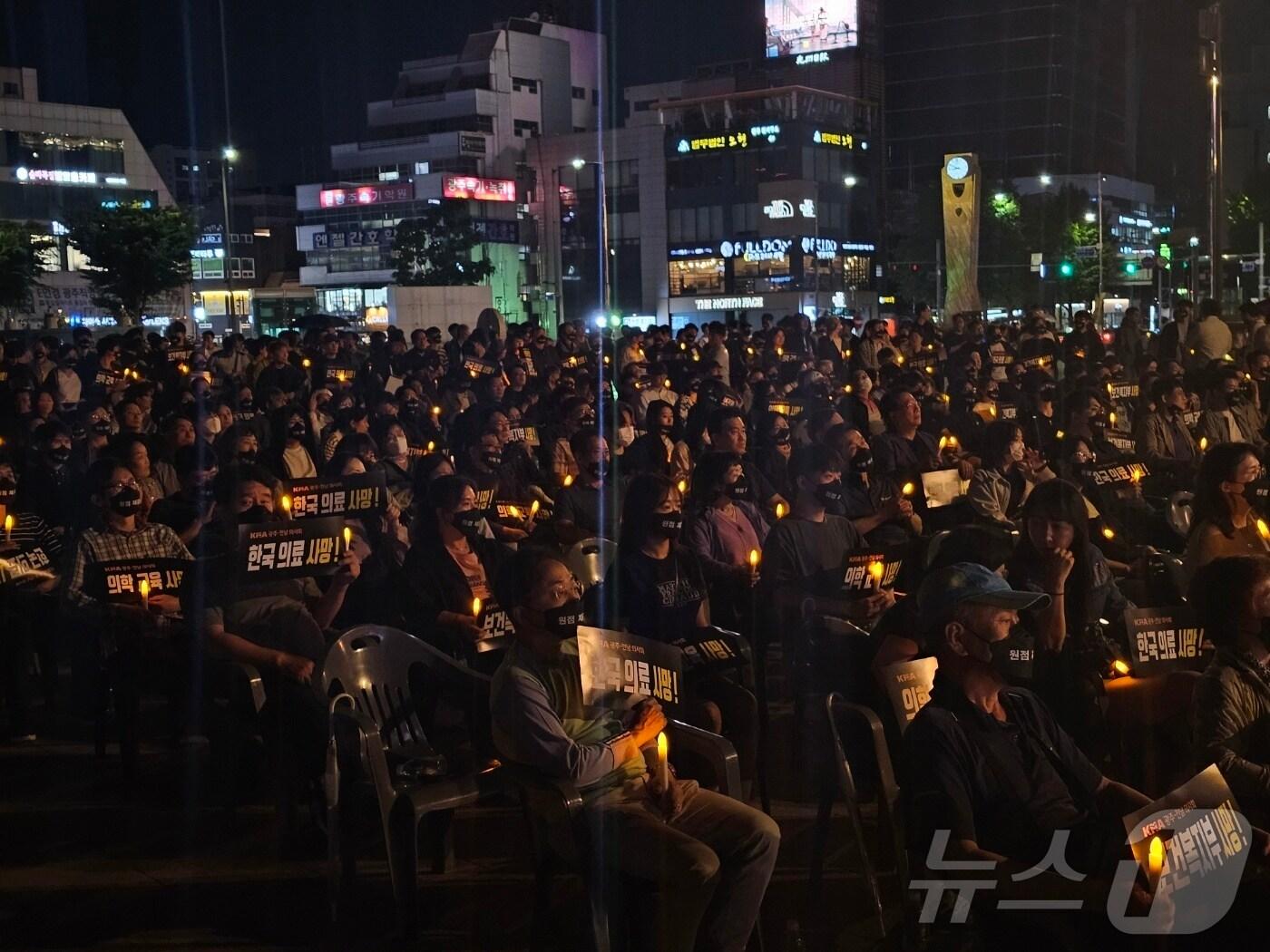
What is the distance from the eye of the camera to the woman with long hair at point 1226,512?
277 inches

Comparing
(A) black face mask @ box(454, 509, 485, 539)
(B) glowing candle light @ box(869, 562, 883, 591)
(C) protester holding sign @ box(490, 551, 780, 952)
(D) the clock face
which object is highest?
(D) the clock face

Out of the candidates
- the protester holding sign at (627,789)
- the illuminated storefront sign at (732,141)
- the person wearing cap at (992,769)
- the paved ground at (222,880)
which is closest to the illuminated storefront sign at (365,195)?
the illuminated storefront sign at (732,141)

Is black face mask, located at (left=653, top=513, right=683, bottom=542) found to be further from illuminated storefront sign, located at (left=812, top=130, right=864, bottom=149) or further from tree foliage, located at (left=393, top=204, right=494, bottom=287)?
illuminated storefront sign, located at (left=812, top=130, right=864, bottom=149)

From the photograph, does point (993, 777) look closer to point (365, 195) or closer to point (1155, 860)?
point (1155, 860)

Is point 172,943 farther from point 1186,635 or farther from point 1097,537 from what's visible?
point 1097,537

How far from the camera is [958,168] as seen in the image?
3438cm

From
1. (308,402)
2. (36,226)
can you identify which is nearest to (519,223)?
(36,226)

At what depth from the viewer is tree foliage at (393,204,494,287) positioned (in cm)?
8825

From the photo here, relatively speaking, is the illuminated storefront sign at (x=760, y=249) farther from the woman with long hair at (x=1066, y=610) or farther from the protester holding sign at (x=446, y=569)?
the woman with long hair at (x=1066, y=610)

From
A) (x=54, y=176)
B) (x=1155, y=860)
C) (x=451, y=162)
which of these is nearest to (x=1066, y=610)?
(x=1155, y=860)

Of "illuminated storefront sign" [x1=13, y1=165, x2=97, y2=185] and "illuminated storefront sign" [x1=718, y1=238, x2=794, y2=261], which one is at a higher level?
"illuminated storefront sign" [x1=13, y1=165, x2=97, y2=185]

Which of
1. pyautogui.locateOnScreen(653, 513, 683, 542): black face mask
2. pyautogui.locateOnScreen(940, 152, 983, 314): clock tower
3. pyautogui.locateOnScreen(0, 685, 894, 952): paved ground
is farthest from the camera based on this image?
pyautogui.locateOnScreen(940, 152, 983, 314): clock tower

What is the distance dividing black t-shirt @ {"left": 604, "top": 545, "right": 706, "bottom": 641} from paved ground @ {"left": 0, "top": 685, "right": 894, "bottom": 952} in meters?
1.04

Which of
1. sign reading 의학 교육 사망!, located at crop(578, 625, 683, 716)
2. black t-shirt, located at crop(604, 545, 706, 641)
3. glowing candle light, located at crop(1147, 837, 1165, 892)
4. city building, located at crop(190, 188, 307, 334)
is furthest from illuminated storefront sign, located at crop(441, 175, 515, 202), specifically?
glowing candle light, located at crop(1147, 837, 1165, 892)
